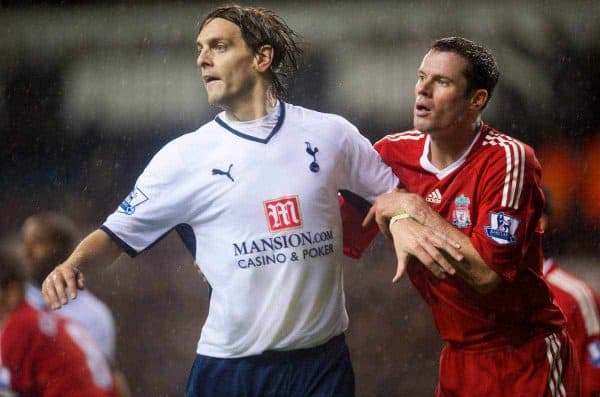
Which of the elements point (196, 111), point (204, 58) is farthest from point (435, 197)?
point (196, 111)

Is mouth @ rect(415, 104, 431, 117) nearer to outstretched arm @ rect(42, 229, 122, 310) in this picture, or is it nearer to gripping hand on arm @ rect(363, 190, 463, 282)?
gripping hand on arm @ rect(363, 190, 463, 282)

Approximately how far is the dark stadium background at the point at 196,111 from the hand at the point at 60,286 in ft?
6.67

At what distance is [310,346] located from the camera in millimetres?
2443

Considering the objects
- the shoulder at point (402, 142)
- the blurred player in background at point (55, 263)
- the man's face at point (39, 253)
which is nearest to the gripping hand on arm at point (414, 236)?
the shoulder at point (402, 142)

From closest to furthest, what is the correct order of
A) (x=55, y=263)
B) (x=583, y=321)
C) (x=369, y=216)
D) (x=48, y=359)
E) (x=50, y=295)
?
(x=50, y=295) → (x=369, y=216) → (x=48, y=359) → (x=583, y=321) → (x=55, y=263)

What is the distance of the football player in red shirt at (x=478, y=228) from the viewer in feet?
7.98

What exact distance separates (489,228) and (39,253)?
197cm

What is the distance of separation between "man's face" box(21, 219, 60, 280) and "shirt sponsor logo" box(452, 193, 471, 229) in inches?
70.7

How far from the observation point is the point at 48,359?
297cm

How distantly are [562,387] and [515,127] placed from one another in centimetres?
199

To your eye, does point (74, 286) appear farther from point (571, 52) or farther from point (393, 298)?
point (571, 52)

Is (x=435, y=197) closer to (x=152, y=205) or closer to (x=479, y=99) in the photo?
(x=479, y=99)

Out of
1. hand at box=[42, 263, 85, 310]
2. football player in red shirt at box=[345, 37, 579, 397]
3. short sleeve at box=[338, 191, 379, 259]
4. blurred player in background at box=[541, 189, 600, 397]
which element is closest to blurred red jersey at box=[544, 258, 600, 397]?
blurred player in background at box=[541, 189, 600, 397]

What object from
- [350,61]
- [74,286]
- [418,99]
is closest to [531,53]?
[350,61]
